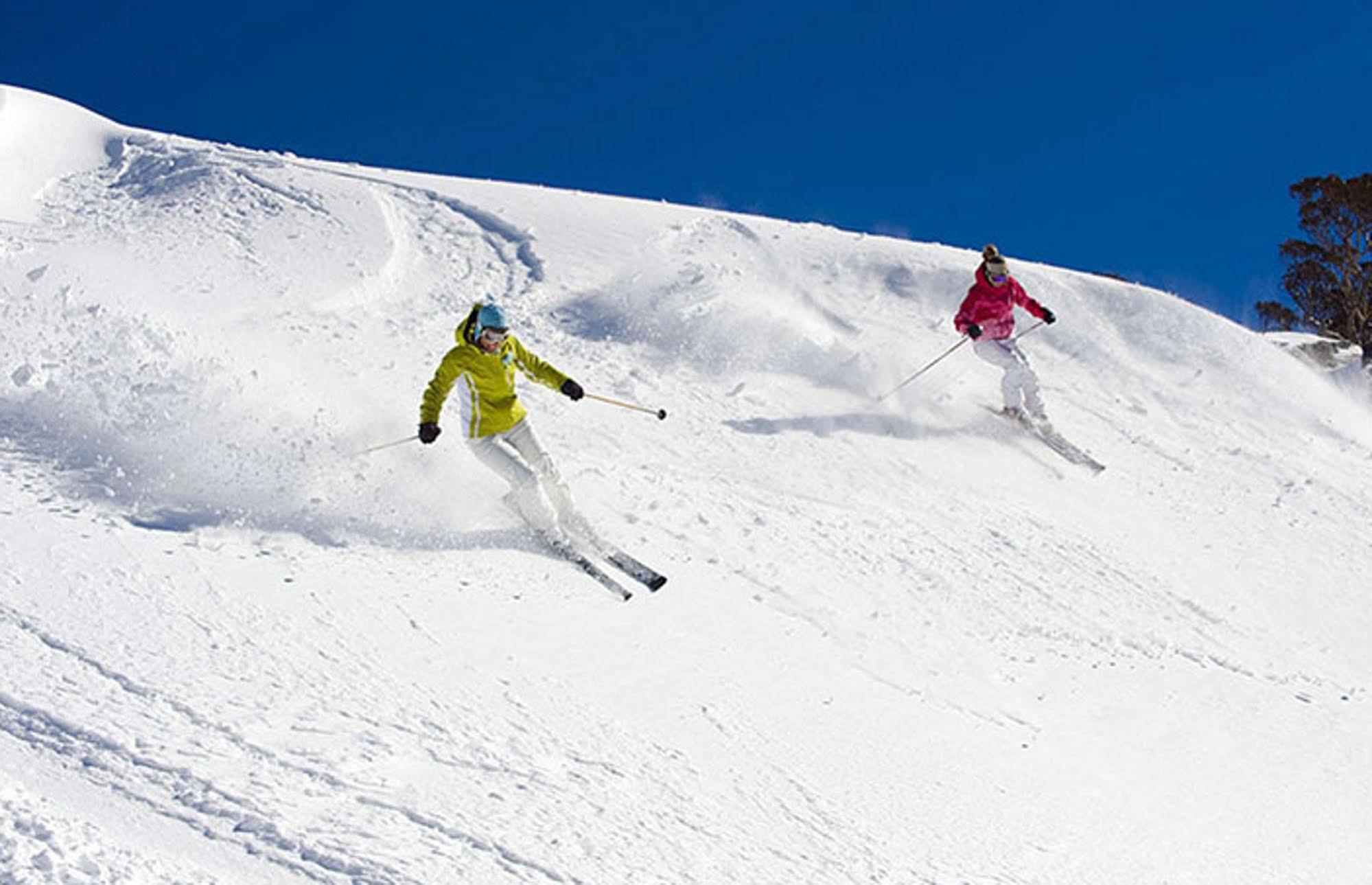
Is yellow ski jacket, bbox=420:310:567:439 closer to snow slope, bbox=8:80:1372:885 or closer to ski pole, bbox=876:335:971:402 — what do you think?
snow slope, bbox=8:80:1372:885

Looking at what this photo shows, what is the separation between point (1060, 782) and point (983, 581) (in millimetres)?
2397

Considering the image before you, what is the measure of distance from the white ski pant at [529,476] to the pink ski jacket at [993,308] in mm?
4907

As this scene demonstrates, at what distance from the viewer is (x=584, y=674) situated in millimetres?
5227

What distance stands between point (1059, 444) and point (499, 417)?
563cm

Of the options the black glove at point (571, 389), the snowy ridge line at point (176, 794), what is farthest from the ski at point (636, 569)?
the snowy ridge line at point (176, 794)

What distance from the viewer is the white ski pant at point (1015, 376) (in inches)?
407

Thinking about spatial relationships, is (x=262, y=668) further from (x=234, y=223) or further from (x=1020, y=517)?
(x=234, y=223)

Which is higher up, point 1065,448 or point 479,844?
point 1065,448

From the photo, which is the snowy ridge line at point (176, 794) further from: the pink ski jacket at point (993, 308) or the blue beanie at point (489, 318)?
the pink ski jacket at point (993, 308)

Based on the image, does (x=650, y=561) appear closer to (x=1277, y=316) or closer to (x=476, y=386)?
(x=476, y=386)

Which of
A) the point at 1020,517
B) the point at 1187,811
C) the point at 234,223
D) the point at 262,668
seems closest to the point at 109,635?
the point at 262,668

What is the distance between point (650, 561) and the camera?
22.8 ft

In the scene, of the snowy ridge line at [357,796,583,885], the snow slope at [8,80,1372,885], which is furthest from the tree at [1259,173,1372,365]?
the snowy ridge line at [357,796,583,885]

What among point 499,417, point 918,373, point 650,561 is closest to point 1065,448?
point 918,373
